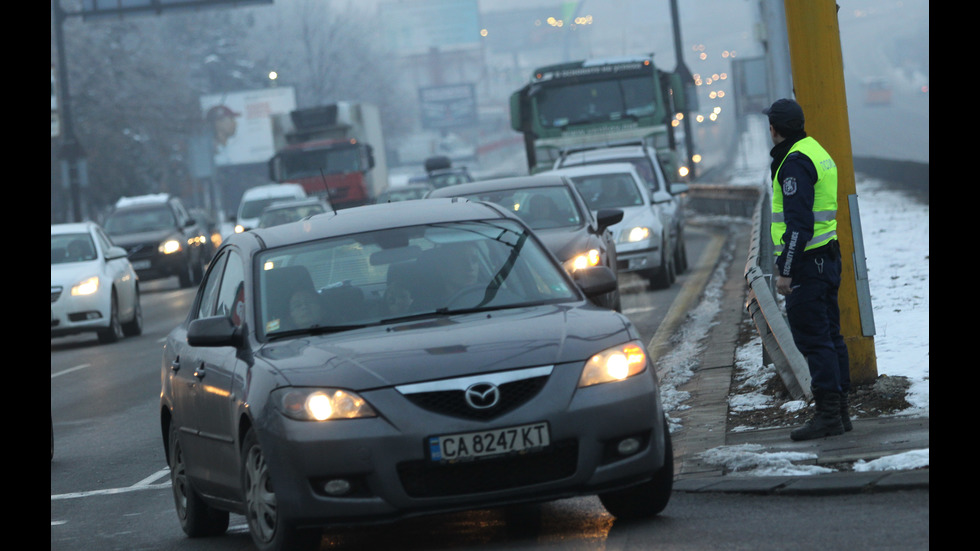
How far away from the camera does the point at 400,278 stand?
23.0ft

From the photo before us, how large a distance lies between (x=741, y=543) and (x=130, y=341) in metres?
15.9

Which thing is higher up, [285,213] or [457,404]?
[285,213]

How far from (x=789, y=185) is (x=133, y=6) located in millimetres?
33823

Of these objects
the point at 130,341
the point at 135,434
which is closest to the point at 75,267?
the point at 130,341

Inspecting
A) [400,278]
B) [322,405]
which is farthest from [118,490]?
[322,405]

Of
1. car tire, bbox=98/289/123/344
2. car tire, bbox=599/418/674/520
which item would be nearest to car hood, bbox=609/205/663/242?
car tire, bbox=98/289/123/344

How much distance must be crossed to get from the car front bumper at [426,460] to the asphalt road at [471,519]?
35 centimetres

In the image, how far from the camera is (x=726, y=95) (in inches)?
7771

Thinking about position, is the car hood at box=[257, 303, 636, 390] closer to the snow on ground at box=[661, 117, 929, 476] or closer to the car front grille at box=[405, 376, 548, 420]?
the car front grille at box=[405, 376, 548, 420]

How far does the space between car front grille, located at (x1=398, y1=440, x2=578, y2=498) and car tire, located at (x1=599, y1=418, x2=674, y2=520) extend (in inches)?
19.9

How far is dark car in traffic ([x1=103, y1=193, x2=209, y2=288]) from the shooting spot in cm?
3225

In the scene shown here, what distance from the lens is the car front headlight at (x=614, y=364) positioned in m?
6.06

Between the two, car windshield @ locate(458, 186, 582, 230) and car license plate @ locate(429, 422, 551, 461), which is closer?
car license plate @ locate(429, 422, 551, 461)

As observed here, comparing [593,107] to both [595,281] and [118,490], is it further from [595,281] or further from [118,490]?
[595,281]
